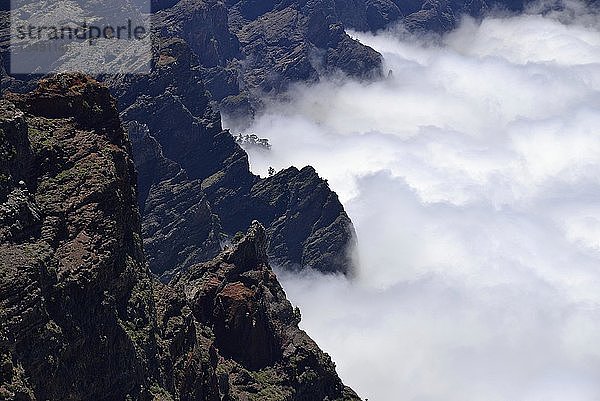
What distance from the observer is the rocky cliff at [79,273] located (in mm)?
60062

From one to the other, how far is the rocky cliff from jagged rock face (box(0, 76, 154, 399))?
10cm

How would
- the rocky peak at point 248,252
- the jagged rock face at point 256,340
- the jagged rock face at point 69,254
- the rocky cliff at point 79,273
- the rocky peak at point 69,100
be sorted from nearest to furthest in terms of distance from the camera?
the jagged rock face at point 69,254, the rocky cliff at point 79,273, the rocky peak at point 69,100, the jagged rock face at point 256,340, the rocky peak at point 248,252

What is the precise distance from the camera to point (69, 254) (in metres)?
66.6

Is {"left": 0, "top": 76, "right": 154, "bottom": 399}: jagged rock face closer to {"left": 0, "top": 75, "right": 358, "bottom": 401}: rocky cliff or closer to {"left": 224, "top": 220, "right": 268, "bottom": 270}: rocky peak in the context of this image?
{"left": 0, "top": 75, "right": 358, "bottom": 401}: rocky cliff

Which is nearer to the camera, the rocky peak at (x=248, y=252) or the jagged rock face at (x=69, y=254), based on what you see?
the jagged rock face at (x=69, y=254)

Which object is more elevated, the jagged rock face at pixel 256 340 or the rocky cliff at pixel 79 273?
the jagged rock face at pixel 256 340

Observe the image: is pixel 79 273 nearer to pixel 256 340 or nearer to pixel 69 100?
pixel 69 100

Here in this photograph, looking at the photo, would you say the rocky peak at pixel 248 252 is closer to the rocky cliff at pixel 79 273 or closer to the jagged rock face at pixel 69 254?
the rocky cliff at pixel 79 273

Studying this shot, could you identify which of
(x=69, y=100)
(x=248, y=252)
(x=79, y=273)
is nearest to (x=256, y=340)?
(x=248, y=252)

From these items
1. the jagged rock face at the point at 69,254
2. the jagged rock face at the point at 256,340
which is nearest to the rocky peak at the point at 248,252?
the jagged rock face at the point at 256,340

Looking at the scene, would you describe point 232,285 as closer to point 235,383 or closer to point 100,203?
point 235,383

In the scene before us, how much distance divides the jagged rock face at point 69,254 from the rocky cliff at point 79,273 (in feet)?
0.33

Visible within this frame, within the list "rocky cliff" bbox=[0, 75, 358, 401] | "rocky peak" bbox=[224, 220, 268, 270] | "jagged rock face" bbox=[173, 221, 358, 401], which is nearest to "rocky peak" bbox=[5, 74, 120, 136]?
"rocky cliff" bbox=[0, 75, 358, 401]

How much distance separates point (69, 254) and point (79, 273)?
198cm
